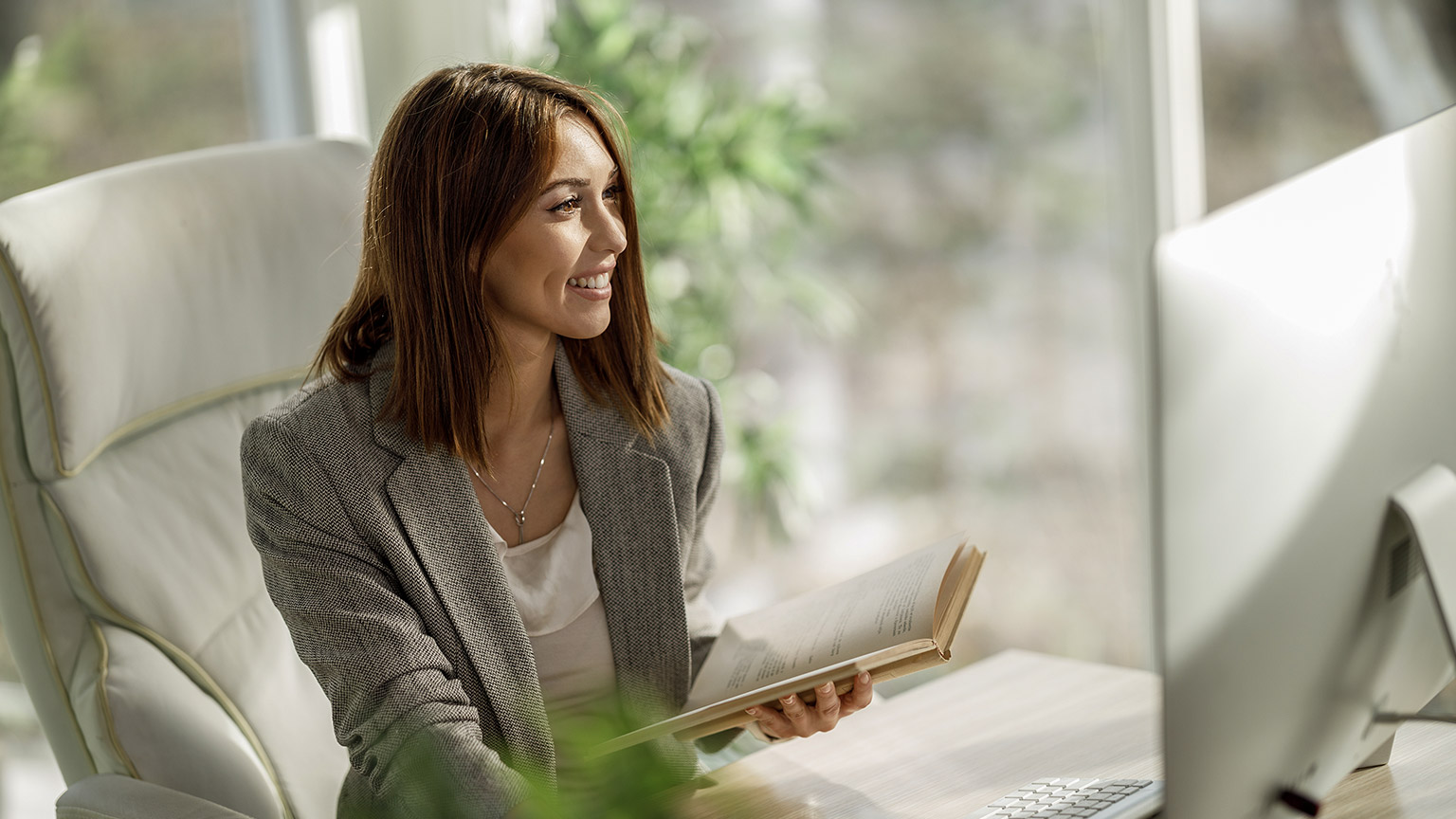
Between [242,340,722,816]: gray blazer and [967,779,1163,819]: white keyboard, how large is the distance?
0.28 meters

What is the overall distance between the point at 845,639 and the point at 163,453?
2.94 feet

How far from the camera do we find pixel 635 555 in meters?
1.30

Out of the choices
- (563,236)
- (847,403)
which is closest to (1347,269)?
(563,236)

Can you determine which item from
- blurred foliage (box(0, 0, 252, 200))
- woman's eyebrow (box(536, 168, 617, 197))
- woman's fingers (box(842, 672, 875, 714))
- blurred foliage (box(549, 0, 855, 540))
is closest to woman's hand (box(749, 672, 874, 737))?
woman's fingers (box(842, 672, 875, 714))

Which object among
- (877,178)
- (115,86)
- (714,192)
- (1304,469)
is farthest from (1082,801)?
(115,86)

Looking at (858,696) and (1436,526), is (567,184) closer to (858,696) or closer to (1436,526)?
(858,696)

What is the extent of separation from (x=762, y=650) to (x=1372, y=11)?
1.48 m

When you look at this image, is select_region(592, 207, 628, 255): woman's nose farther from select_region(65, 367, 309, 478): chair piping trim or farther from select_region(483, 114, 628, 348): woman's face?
select_region(65, 367, 309, 478): chair piping trim

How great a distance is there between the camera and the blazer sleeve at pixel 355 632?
3.56ft

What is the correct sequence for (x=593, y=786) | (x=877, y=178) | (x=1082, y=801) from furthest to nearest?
(x=877, y=178), (x=1082, y=801), (x=593, y=786)

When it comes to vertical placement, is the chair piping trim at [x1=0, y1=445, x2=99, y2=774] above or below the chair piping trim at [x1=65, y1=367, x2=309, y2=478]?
below

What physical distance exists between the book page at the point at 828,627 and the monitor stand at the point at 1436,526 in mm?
319

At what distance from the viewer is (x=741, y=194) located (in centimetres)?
237

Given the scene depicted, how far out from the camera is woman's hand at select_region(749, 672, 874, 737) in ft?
3.46
